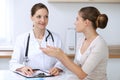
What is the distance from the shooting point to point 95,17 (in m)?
2.12

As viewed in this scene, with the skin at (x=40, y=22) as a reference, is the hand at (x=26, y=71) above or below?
below

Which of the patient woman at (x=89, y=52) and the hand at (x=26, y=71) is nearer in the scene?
the patient woman at (x=89, y=52)

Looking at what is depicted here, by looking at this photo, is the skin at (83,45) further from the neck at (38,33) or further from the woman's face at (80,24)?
the neck at (38,33)

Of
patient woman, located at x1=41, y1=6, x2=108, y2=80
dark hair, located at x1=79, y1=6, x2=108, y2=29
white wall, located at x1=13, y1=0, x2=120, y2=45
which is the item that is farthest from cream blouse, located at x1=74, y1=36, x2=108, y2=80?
white wall, located at x1=13, y1=0, x2=120, y2=45

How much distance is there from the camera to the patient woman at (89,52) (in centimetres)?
197

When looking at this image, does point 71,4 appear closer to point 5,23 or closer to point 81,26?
point 5,23

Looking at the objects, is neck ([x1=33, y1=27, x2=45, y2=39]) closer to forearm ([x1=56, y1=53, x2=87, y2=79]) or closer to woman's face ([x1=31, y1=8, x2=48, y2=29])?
woman's face ([x1=31, y1=8, x2=48, y2=29])

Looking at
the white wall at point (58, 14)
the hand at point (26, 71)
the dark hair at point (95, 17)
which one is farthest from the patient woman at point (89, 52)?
the white wall at point (58, 14)

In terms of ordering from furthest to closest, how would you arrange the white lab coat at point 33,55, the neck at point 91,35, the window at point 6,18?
the window at point 6,18, the white lab coat at point 33,55, the neck at point 91,35

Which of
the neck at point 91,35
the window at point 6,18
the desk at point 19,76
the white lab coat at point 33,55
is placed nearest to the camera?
the desk at point 19,76

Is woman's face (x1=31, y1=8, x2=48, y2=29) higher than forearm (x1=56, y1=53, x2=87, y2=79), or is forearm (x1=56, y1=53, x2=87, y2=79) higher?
woman's face (x1=31, y1=8, x2=48, y2=29)

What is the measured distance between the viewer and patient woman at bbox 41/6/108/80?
1966 millimetres

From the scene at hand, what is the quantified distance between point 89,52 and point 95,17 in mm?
298

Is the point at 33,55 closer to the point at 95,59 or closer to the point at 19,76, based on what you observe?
the point at 19,76
